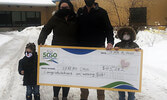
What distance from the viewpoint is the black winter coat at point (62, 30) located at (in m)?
3.51

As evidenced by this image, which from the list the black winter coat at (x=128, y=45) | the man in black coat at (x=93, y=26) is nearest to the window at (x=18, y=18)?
the man in black coat at (x=93, y=26)

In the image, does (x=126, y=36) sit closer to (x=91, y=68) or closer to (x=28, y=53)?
(x=91, y=68)

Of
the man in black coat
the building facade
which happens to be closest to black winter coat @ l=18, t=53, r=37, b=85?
the man in black coat

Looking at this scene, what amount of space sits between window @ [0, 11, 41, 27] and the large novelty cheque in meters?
27.5

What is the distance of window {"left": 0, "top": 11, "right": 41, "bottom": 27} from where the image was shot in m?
28.9

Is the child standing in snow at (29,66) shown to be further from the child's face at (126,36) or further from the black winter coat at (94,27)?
the child's face at (126,36)

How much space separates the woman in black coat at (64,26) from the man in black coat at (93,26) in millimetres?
152

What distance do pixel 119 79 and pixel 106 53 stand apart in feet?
1.67

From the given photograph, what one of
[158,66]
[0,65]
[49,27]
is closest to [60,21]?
[49,27]

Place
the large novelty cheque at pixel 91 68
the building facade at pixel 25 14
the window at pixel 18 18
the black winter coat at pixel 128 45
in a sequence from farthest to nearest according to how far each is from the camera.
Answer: the window at pixel 18 18, the building facade at pixel 25 14, the black winter coat at pixel 128 45, the large novelty cheque at pixel 91 68

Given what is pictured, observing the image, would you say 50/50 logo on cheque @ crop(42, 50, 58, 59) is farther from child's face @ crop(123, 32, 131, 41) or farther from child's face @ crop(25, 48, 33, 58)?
child's face @ crop(123, 32, 131, 41)

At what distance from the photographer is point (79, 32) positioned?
351 cm

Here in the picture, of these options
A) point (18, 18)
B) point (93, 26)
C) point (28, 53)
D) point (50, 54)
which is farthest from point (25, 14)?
point (93, 26)

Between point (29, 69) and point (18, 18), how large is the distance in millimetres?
27677
